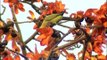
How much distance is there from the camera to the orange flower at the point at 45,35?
861 millimetres

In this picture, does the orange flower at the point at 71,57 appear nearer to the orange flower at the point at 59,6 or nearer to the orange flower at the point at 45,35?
the orange flower at the point at 45,35

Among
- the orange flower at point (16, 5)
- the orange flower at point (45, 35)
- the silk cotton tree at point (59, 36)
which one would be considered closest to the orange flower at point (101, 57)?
the silk cotton tree at point (59, 36)

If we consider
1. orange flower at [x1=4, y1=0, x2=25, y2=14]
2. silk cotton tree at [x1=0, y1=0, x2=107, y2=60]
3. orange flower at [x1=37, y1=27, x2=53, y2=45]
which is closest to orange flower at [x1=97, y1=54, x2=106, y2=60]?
silk cotton tree at [x1=0, y1=0, x2=107, y2=60]

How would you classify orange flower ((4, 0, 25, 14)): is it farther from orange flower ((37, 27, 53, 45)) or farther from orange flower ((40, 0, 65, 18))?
orange flower ((37, 27, 53, 45))

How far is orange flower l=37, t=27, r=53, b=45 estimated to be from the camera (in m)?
0.86

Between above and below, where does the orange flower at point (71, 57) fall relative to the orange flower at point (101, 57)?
above

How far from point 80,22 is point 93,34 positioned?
0.17 ft

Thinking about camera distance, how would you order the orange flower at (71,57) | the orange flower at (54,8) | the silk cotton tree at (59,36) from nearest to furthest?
the silk cotton tree at (59,36) → the orange flower at (71,57) → the orange flower at (54,8)

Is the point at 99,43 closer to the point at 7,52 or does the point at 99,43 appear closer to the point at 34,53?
the point at 34,53

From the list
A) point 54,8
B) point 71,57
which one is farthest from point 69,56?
point 54,8

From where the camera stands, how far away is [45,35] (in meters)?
0.89

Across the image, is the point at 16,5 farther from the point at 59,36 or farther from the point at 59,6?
the point at 59,36

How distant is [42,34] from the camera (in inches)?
35.1

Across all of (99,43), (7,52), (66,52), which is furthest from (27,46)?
(99,43)
